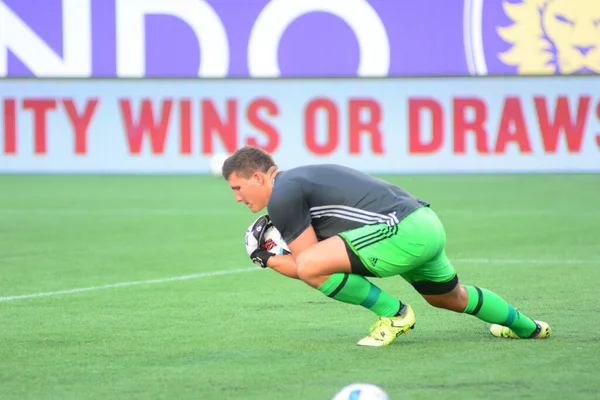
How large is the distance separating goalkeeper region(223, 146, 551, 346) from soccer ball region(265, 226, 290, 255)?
0.08 meters

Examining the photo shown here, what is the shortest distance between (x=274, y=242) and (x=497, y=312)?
1.30m

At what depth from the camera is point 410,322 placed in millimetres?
7277

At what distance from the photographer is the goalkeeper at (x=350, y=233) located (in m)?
6.99

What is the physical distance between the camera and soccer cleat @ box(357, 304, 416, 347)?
23.6 ft

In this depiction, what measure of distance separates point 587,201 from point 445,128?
6.26 meters

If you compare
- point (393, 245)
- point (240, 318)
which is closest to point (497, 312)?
point (393, 245)

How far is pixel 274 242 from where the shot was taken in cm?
739

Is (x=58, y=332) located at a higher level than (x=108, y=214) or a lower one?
higher

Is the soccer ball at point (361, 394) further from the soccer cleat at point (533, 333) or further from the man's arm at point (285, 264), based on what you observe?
the soccer cleat at point (533, 333)

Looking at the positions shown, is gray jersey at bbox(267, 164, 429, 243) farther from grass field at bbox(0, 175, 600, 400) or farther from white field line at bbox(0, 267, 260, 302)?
white field line at bbox(0, 267, 260, 302)

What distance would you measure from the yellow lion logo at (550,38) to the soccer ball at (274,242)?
17865 millimetres

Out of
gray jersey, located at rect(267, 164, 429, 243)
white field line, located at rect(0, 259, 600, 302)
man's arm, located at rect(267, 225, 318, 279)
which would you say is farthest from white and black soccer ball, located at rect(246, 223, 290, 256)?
white field line, located at rect(0, 259, 600, 302)

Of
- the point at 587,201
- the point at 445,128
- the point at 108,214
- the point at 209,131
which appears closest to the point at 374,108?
the point at 445,128

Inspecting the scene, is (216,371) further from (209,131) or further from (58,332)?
(209,131)
